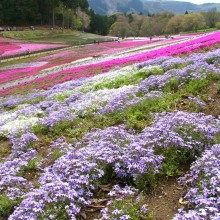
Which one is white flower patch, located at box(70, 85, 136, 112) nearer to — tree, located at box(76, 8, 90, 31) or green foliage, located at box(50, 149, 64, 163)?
green foliage, located at box(50, 149, 64, 163)

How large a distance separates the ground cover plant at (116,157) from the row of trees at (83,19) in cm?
10800

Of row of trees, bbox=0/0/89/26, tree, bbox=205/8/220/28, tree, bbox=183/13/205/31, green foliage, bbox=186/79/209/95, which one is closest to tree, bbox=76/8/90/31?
row of trees, bbox=0/0/89/26

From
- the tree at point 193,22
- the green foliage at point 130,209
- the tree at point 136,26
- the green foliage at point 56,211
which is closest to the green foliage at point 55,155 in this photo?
the green foliage at point 56,211

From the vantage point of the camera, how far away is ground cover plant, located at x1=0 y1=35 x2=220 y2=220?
19.4ft

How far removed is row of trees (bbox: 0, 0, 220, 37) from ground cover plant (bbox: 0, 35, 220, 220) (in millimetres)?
108004

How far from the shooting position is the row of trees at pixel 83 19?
114 meters

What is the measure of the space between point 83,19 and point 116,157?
142299 mm

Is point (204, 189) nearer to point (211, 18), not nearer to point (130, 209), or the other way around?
point (130, 209)

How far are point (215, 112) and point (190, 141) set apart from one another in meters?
3.09

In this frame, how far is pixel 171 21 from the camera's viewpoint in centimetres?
15050

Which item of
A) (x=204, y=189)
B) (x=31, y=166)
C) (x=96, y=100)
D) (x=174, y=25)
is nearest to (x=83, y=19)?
(x=174, y=25)

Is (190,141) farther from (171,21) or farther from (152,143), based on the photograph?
(171,21)

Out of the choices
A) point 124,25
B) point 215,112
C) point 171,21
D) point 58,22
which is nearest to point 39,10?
point 58,22

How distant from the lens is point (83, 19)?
468 ft
